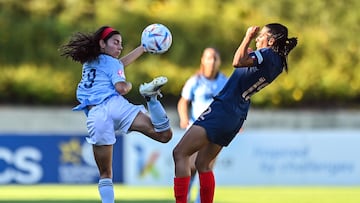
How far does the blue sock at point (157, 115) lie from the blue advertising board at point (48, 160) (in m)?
9.15

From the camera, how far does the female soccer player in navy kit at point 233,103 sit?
9.09 m

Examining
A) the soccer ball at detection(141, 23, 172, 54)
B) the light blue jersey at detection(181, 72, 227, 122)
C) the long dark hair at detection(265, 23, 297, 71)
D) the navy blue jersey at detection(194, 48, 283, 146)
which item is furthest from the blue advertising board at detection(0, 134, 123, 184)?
the long dark hair at detection(265, 23, 297, 71)

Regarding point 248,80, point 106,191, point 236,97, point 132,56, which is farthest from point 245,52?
point 106,191

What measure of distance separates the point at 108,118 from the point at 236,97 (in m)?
1.25

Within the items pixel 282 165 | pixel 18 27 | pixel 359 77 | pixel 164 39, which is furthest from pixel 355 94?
pixel 164 39

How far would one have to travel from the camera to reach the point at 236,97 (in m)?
9.23

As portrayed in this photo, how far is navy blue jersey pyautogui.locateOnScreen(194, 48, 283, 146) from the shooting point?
9109mm

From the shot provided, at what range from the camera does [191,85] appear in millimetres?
12656

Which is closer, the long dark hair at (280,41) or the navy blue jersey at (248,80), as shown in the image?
the navy blue jersey at (248,80)

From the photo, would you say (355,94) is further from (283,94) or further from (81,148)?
(81,148)

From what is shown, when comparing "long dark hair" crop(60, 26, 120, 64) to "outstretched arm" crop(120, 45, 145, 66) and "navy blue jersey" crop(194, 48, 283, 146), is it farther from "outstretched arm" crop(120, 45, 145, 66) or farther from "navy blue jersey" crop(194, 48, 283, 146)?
"navy blue jersey" crop(194, 48, 283, 146)

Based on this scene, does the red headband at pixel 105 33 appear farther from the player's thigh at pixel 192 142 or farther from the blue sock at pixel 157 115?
the player's thigh at pixel 192 142

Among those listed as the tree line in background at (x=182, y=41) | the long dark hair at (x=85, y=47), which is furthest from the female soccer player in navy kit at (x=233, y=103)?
the tree line in background at (x=182, y=41)

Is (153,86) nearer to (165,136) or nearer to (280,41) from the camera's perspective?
(165,136)
